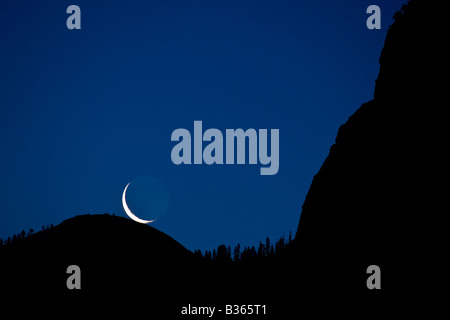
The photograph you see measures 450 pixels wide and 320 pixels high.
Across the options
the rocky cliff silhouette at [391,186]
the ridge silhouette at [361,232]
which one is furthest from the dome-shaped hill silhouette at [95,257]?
the rocky cliff silhouette at [391,186]

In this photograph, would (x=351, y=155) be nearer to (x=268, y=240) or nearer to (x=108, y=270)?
(x=108, y=270)

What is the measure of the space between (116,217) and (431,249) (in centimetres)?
3831

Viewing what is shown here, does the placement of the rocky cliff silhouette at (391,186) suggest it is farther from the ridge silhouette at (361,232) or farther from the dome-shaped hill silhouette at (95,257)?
the dome-shaped hill silhouette at (95,257)

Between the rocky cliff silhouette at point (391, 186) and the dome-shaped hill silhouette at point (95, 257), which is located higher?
the rocky cliff silhouette at point (391, 186)

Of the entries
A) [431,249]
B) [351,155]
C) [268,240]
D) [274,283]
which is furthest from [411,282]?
[268,240]

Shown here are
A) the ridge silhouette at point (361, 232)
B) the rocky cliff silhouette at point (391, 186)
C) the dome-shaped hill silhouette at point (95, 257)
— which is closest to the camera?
the rocky cliff silhouette at point (391, 186)

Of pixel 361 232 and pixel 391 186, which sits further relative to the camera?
pixel 361 232

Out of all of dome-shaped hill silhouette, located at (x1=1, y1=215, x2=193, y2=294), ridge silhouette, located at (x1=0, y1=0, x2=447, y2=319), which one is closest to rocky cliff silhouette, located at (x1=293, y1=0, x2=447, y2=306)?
ridge silhouette, located at (x1=0, y1=0, x2=447, y2=319)

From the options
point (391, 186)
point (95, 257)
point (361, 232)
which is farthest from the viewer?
point (95, 257)

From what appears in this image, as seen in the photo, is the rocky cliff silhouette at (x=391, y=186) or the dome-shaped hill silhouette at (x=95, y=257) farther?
the dome-shaped hill silhouette at (x=95, y=257)

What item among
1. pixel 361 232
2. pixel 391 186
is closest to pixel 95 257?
pixel 361 232

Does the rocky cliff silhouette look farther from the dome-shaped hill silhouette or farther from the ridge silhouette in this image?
the dome-shaped hill silhouette

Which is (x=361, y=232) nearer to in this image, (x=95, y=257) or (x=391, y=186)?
(x=391, y=186)
